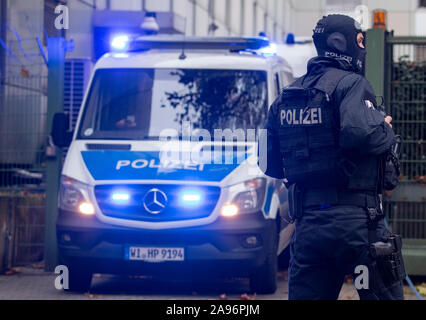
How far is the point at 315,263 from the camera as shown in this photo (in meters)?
5.31

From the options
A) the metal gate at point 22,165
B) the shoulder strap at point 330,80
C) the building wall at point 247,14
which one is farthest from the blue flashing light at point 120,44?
the building wall at point 247,14

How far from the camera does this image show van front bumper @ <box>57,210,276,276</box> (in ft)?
30.8

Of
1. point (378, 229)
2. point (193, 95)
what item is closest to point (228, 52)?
point (193, 95)

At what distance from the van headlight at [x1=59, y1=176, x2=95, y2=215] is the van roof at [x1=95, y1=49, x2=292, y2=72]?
1372 mm

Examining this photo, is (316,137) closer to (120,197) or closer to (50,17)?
(120,197)

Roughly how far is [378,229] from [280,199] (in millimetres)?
4754

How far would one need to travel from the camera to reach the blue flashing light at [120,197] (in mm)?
9461

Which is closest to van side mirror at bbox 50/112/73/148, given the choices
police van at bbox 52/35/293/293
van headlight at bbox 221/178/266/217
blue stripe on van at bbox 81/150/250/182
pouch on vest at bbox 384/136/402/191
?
police van at bbox 52/35/293/293

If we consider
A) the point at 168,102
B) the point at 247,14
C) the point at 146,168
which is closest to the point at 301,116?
the point at 146,168

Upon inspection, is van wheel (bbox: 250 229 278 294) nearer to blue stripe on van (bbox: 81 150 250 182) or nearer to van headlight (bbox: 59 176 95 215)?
blue stripe on van (bbox: 81 150 250 182)

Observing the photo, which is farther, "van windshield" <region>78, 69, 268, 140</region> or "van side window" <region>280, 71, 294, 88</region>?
"van side window" <region>280, 71, 294, 88</region>

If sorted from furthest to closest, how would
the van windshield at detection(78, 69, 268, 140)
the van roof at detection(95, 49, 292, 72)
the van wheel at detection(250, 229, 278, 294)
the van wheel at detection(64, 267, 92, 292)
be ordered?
the van roof at detection(95, 49, 292, 72), the van windshield at detection(78, 69, 268, 140), the van wheel at detection(64, 267, 92, 292), the van wheel at detection(250, 229, 278, 294)

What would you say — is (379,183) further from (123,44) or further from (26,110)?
(26,110)

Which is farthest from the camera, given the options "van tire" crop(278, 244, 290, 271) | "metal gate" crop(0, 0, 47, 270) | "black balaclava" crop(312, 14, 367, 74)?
"van tire" crop(278, 244, 290, 271)
